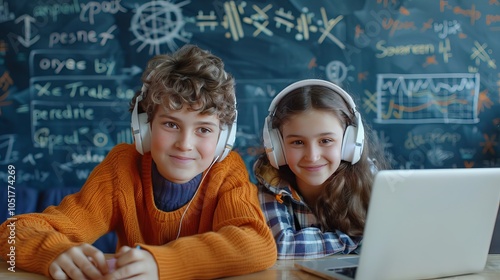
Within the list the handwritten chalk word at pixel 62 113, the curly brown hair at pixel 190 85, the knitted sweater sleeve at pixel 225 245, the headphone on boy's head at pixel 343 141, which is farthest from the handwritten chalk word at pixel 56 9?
the knitted sweater sleeve at pixel 225 245

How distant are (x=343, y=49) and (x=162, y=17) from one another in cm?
110

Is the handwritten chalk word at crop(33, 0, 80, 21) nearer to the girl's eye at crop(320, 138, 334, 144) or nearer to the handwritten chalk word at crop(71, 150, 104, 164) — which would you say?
the handwritten chalk word at crop(71, 150, 104, 164)

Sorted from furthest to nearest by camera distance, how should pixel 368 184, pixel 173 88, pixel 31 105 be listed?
1. pixel 31 105
2. pixel 368 184
3. pixel 173 88

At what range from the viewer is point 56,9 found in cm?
332

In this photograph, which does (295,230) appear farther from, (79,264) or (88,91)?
(88,91)

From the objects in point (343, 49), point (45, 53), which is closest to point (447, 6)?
point (343, 49)

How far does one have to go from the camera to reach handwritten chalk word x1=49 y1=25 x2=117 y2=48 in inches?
131

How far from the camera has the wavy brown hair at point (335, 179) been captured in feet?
5.27

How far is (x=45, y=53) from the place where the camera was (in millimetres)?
3322

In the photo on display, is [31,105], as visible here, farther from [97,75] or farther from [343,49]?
[343,49]

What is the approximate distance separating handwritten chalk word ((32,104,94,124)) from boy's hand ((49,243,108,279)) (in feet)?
7.72

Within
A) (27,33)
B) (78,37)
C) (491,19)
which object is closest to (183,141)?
(78,37)

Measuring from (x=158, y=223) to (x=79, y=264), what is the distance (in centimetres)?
43

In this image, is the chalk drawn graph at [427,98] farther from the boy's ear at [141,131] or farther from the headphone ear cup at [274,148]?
the boy's ear at [141,131]
